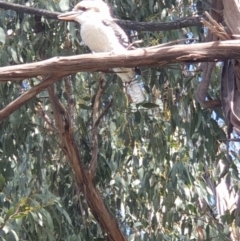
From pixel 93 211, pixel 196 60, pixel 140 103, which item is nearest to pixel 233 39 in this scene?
pixel 196 60

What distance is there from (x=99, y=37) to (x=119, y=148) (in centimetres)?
72

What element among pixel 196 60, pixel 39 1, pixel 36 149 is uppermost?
pixel 39 1

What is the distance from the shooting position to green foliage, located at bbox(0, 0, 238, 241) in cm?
319

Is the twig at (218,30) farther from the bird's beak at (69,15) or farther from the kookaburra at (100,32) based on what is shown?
the bird's beak at (69,15)

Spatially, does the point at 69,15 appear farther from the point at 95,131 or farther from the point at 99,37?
the point at 95,131

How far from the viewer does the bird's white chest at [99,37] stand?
296 cm

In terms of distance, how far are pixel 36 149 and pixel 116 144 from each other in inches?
15.5

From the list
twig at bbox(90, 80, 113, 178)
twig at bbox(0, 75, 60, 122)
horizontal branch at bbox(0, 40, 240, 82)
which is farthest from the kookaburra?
horizontal branch at bbox(0, 40, 240, 82)

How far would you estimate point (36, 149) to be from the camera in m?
3.46

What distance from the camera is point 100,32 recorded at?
2.98 m

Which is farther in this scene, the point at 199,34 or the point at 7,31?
the point at 7,31

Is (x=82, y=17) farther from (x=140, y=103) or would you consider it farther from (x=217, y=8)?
(x=217, y=8)

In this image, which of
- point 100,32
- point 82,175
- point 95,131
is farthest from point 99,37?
point 82,175

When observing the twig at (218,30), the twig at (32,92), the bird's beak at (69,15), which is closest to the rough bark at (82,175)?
the bird's beak at (69,15)
